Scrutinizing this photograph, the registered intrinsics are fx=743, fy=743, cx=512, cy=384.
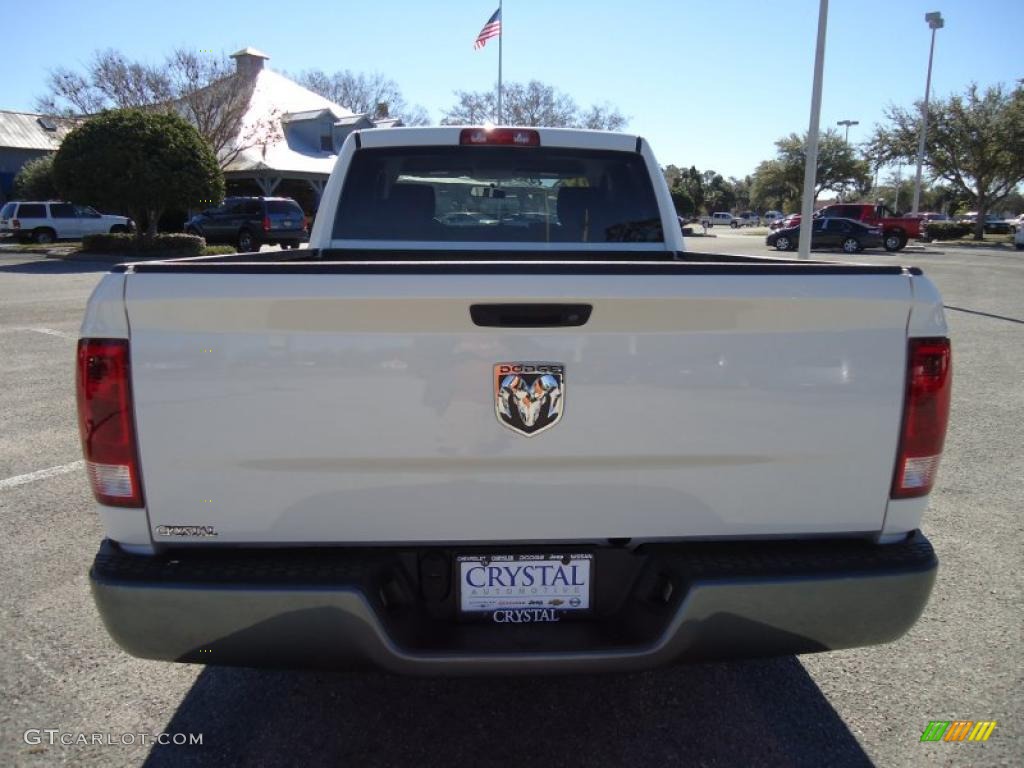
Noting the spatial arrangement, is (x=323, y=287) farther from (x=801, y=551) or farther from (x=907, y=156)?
(x=907, y=156)

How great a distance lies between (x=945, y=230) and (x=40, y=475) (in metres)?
51.2

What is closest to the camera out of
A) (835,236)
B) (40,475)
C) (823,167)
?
(40,475)

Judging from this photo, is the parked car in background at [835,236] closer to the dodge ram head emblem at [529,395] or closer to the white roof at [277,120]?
the white roof at [277,120]

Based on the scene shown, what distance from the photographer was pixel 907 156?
46.4 m

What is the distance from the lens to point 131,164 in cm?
2191

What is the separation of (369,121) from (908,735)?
136ft

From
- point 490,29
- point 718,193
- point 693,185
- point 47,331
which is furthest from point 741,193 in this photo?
point 47,331

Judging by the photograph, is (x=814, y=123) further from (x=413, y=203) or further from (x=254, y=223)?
(x=254, y=223)

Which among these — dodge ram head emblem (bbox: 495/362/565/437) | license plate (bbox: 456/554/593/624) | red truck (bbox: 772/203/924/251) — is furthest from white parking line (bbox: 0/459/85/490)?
red truck (bbox: 772/203/924/251)

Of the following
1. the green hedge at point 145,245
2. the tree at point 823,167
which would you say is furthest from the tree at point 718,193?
the green hedge at point 145,245

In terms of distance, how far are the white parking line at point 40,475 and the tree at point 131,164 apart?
19.7 m

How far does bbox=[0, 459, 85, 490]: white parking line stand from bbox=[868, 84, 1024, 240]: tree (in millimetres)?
48817

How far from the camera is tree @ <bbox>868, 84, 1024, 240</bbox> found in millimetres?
41344

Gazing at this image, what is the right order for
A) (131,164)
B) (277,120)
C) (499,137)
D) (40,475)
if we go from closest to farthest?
(499,137) → (40,475) → (131,164) → (277,120)
